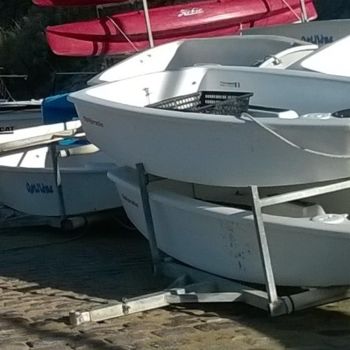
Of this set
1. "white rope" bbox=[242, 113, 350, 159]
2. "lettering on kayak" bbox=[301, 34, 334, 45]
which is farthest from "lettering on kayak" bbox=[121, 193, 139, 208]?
"lettering on kayak" bbox=[301, 34, 334, 45]

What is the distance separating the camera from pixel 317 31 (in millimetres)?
10711

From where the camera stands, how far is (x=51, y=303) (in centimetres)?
749

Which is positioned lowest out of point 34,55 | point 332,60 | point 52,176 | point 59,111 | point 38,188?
point 34,55

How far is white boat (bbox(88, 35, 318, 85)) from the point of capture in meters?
9.78

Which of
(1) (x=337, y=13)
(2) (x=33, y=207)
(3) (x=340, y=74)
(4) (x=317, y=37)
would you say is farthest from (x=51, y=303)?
(1) (x=337, y=13)

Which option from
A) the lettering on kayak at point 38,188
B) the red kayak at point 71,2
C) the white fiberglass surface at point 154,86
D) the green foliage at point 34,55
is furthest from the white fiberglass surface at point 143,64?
the green foliage at point 34,55

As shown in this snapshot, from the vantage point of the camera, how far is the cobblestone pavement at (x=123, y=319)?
631 cm

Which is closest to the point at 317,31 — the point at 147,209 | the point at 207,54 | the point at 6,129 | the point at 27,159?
the point at 207,54

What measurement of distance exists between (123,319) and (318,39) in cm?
465

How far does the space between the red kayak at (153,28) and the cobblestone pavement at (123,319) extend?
488cm

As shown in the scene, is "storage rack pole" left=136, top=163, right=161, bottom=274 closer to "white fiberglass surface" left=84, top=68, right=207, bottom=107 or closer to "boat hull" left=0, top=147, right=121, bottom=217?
"white fiberglass surface" left=84, top=68, right=207, bottom=107

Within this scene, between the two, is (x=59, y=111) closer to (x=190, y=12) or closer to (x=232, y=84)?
(x=190, y=12)

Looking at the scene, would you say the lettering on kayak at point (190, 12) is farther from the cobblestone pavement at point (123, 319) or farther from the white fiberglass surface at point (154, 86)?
the cobblestone pavement at point (123, 319)

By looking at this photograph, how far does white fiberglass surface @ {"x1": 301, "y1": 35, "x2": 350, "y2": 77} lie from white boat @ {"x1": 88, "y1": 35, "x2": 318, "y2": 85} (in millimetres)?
567
